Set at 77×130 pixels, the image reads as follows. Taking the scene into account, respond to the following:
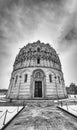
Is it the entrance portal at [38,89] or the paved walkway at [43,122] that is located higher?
the entrance portal at [38,89]

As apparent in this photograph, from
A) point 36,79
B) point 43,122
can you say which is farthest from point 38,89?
point 43,122

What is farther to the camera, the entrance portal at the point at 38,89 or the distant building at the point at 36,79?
the entrance portal at the point at 38,89

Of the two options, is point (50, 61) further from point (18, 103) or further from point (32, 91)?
point (18, 103)

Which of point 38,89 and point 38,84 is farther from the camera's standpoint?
point 38,84

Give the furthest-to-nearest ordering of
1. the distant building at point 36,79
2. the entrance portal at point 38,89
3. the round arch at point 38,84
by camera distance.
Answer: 1. the entrance portal at point 38,89
2. the round arch at point 38,84
3. the distant building at point 36,79

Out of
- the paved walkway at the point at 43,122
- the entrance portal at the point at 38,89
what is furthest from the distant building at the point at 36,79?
the paved walkway at the point at 43,122

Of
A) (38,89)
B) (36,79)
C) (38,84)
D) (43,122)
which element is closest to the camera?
Result: (43,122)

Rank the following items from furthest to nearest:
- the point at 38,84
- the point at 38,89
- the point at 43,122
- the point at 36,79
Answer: the point at 36,79, the point at 38,84, the point at 38,89, the point at 43,122

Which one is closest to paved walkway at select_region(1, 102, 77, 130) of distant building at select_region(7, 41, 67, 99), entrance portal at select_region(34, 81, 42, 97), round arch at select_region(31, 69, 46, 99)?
distant building at select_region(7, 41, 67, 99)

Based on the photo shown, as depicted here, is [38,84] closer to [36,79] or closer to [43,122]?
[36,79]

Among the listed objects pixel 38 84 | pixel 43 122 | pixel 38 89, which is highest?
pixel 38 84

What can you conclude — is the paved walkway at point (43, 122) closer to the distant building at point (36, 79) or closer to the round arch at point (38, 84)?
the distant building at point (36, 79)

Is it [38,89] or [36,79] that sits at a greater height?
[36,79]

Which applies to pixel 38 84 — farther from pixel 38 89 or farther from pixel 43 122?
pixel 43 122
